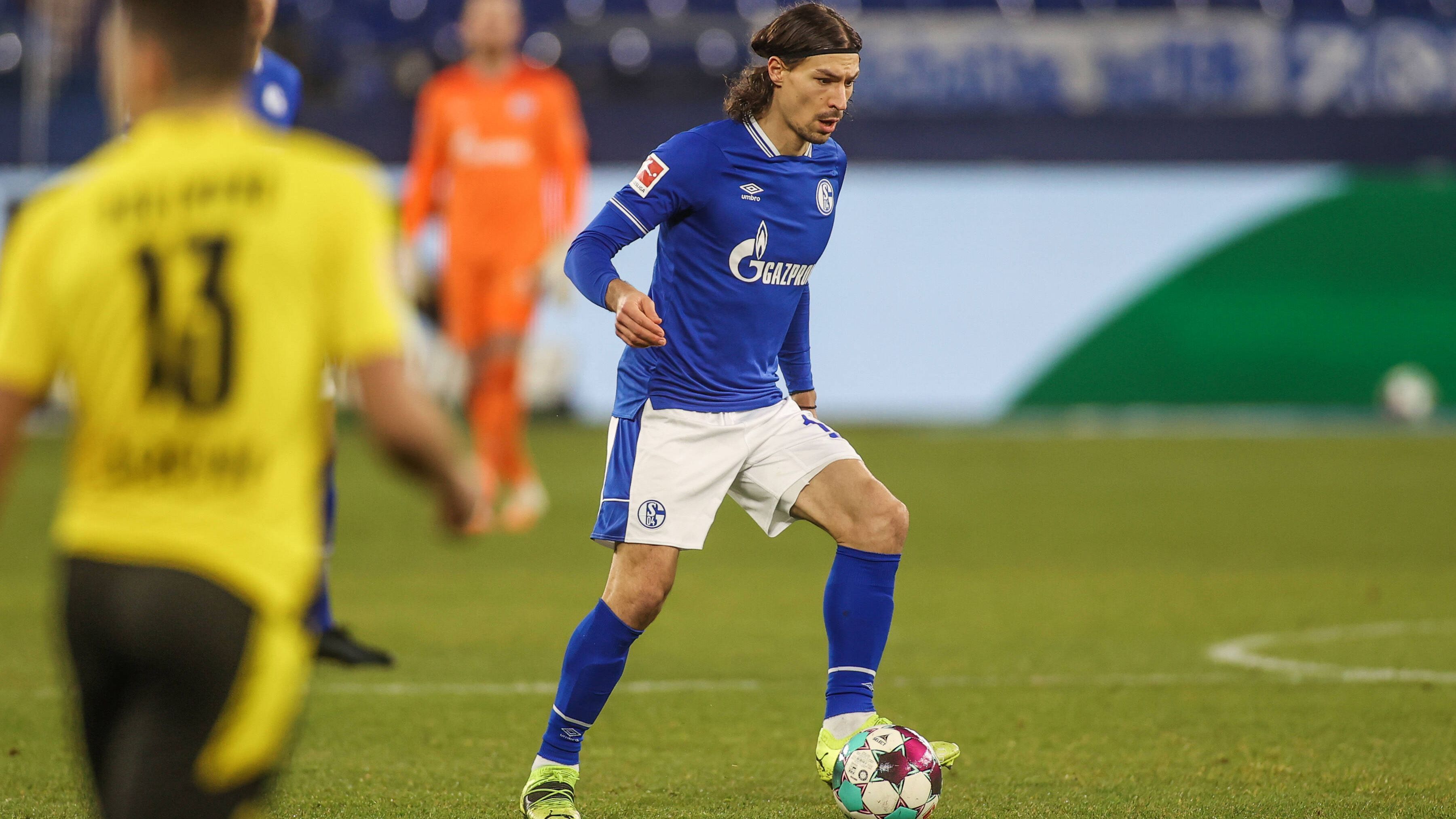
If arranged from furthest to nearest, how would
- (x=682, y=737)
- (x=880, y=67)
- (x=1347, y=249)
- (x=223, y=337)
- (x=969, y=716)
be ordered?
(x=880, y=67) → (x=1347, y=249) → (x=969, y=716) → (x=682, y=737) → (x=223, y=337)

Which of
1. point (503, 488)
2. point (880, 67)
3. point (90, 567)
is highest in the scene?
point (880, 67)

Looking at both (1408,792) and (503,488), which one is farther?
(503,488)

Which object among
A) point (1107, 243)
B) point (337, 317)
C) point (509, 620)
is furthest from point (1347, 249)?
point (337, 317)

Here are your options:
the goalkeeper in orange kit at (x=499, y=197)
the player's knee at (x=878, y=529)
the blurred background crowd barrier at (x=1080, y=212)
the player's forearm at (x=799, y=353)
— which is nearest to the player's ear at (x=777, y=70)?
the player's forearm at (x=799, y=353)

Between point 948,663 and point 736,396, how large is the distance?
2.18 metres

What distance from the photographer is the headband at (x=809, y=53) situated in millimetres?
4281

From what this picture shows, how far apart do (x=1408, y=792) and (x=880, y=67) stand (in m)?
16.3

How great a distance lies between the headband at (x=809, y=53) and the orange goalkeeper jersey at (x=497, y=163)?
610cm

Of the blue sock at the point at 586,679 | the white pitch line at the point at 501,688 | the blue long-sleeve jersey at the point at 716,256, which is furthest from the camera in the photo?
the white pitch line at the point at 501,688

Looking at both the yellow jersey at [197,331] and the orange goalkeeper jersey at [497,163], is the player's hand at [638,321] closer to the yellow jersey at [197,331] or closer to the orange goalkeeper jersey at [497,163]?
the yellow jersey at [197,331]

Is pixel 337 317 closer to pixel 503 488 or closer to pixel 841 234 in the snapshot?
pixel 503 488

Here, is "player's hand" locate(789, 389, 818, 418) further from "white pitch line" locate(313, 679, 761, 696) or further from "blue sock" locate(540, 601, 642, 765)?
"white pitch line" locate(313, 679, 761, 696)

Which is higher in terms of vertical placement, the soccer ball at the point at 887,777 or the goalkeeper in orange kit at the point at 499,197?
the goalkeeper in orange kit at the point at 499,197

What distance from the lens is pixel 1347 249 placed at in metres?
17.9
